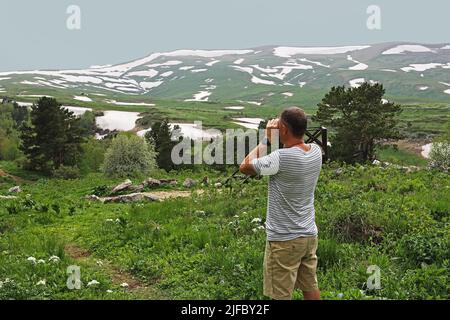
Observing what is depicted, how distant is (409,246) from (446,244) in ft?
2.22

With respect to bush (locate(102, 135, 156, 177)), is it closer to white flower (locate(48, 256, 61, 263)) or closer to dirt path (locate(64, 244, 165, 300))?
dirt path (locate(64, 244, 165, 300))

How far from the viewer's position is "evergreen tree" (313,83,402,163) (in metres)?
48.2

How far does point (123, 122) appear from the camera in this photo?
10738 centimetres

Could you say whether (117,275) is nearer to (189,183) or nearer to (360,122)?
(189,183)

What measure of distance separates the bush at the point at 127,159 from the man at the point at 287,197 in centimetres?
2817

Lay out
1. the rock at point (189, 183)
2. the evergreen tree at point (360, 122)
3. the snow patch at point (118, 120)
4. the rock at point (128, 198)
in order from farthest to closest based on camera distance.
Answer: the snow patch at point (118, 120), the evergreen tree at point (360, 122), the rock at point (189, 183), the rock at point (128, 198)

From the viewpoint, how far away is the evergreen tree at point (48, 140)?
49656 mm

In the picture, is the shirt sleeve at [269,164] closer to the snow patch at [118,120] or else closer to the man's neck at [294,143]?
the man's neck at [294,143]

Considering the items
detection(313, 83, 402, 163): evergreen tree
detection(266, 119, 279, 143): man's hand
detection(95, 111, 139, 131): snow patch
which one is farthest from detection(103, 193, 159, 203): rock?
detection(95, 111, 139, 131): snow patch

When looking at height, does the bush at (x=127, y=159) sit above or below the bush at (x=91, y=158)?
above

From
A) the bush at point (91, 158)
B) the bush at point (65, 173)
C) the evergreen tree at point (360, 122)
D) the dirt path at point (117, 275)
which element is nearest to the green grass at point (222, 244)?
the dirt path at point (117, 275)

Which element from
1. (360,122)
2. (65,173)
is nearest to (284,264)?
(65,173)
